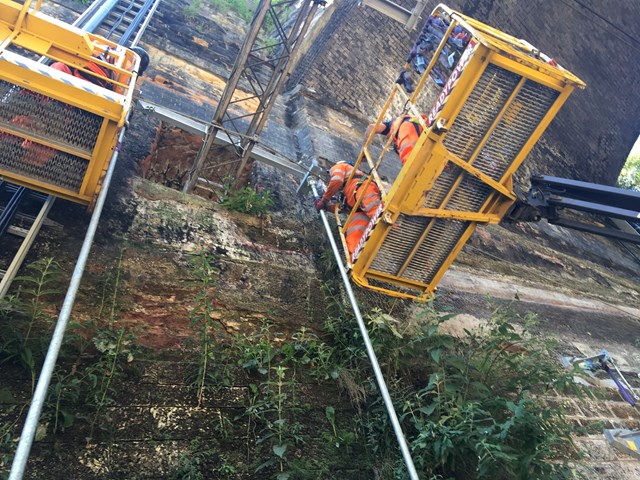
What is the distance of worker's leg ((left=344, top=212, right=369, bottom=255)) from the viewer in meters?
5.19

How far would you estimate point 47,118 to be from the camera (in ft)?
13.0

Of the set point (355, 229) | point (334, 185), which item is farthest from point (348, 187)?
point (355, 229)

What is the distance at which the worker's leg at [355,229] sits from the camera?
5191 millimetres

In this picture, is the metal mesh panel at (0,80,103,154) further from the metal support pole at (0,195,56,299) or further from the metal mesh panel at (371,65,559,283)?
the metal mesh panel at (371,65,559,283)

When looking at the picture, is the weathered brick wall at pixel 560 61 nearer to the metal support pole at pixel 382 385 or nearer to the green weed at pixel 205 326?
the metal support pole at pixel 382 385

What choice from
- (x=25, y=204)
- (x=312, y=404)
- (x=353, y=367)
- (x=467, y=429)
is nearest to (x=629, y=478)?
(x=467, y=429)

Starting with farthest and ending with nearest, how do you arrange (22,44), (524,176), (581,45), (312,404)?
→ (581,45), (524,176), (22,44), (312,404)

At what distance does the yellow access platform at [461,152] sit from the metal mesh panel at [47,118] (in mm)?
2662

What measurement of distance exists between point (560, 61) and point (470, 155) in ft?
37.7

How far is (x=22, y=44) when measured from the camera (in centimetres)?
458

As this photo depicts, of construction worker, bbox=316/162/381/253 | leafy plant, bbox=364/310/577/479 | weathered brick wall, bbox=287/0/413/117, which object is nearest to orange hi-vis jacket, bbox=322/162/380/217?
construction worker, bbox=316/162/381/253

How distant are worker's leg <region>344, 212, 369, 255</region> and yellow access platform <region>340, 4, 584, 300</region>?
177 millimetres

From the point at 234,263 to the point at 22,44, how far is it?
114 inches

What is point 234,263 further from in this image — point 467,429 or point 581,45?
point 581,45
